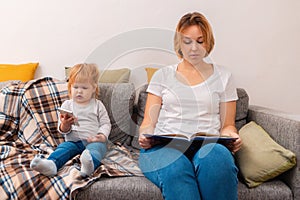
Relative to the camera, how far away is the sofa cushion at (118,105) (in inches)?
70.4

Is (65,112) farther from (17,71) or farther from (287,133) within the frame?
(287,133)

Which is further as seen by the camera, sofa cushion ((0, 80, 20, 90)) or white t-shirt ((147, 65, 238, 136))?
sofa cushion ((0, 80, 20, 90))

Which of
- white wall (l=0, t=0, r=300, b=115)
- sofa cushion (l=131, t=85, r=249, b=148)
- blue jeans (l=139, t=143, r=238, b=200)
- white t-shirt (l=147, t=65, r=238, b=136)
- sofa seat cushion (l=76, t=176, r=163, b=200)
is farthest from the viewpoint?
white wall (l=0, t=0, r=300, b=115)

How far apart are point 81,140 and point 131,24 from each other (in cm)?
85

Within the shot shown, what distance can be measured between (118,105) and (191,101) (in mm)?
469

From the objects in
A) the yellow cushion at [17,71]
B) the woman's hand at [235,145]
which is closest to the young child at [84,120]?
the yellow cushion at [17,71]

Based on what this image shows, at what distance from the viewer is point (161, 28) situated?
6.72 ft

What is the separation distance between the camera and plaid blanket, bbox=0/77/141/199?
1.26 metres

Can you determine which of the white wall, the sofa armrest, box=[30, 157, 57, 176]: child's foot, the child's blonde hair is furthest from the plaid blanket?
the sofa armrest

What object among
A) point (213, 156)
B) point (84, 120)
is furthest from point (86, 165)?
Result: point (213, 156)

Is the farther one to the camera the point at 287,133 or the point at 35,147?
the point at 35,147

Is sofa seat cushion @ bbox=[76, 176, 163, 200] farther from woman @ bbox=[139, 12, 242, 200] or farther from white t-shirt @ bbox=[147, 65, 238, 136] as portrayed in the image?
white t-shirt @ bbox=[147, 65, 238, 136]

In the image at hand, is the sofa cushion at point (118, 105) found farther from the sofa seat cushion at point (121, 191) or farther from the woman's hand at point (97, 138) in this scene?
the sofa seat cushion at point (121, 191)

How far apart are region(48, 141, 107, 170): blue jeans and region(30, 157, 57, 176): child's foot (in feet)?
0.21
